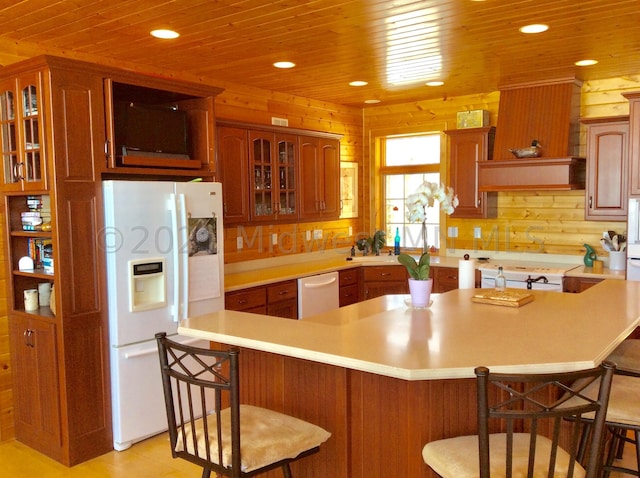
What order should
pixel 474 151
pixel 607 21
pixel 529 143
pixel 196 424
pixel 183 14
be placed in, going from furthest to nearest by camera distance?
pixel 474 151 < pixel 529 143 < pixel 607 21 < pixel 183 14 < pixel 196 424

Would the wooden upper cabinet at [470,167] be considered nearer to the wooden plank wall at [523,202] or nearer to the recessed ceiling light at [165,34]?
the wooden plank wall at [523,202]

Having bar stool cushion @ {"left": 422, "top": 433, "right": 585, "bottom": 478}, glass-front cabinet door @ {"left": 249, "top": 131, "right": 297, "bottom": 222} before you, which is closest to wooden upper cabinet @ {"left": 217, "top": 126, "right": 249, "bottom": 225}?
glass-front cabinet door @ {"left": 249, "top": 131, "right": 297, "bottom": 222}

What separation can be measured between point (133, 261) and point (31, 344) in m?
0.85

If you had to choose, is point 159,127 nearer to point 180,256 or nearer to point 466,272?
point 180,256

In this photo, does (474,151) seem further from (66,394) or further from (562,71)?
(66,394)

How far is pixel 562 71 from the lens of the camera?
16.2 feet

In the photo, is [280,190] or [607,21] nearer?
[607,21]

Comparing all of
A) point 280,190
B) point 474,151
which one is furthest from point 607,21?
point 280,190

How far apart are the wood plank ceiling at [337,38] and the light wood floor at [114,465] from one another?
8.36 ft

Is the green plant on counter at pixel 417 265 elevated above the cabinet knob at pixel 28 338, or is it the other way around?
the green plant on counter at pixel 417 265

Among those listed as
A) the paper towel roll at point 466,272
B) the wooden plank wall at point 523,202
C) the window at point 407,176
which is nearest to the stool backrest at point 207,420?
the paper towel roll at point 466,272

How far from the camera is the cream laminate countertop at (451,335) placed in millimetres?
2049

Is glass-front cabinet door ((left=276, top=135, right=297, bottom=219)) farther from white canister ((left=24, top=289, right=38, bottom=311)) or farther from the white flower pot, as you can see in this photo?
the white flower pot

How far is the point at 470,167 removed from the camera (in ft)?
19.0
